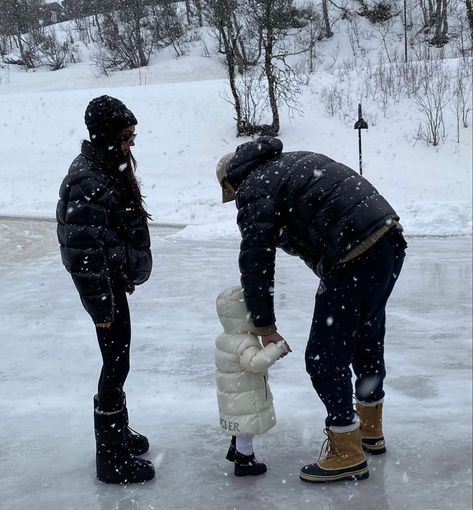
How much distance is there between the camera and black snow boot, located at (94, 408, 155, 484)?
283cm

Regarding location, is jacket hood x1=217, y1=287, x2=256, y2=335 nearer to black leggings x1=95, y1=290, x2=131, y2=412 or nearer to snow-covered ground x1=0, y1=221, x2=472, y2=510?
black leggings x1=95, y1=290, x2=131, y2=412

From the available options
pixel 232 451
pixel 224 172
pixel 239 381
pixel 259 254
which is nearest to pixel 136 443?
pixel 232 451

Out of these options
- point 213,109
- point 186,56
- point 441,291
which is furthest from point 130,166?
point 186,56

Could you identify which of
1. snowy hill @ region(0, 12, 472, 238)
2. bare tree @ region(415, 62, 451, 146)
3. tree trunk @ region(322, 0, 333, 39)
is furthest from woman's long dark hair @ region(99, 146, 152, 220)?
tree trunk @ region(322, 0, 333, 39)

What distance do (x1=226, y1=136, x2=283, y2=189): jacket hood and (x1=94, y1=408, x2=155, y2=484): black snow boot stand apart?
1.10 meters

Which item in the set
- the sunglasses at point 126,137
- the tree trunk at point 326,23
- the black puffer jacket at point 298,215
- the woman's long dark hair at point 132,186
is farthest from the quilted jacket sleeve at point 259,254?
the tree trunk at point 326,23

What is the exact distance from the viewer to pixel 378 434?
120 inches

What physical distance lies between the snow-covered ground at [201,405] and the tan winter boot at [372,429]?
0.17 ft

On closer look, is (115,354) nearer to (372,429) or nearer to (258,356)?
(258,356)

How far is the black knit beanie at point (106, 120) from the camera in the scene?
2709 millimetres

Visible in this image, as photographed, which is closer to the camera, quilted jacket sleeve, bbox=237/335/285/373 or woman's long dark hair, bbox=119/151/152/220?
quilted jacket sleeve, bbox=237/335/285/373

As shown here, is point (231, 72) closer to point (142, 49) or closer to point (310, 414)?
point (142, 49)

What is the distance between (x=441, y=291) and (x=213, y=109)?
1676 centimetres

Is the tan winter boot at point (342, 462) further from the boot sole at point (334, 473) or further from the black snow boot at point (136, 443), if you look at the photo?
the black snow boot at point (136, 443)
